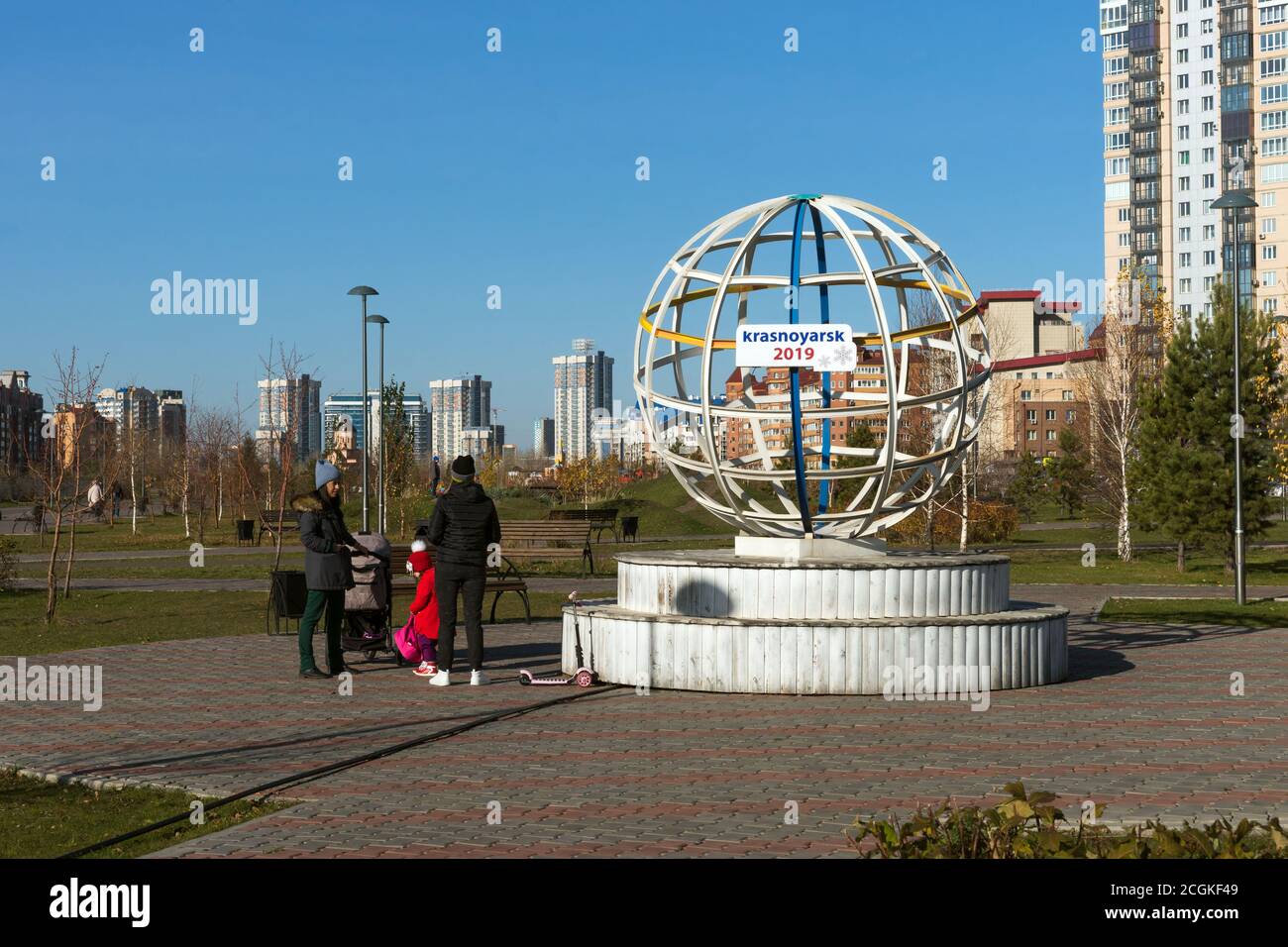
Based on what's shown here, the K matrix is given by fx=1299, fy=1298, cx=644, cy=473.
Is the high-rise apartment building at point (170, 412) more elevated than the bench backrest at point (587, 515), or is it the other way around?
the high-rise apartment building at point (170, 412)

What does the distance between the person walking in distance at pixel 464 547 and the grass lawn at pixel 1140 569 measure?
15.4m

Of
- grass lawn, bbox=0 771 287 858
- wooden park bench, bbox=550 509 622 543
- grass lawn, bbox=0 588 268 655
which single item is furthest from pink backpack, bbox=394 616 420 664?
wooden park bench, bbox=550 509 622 543

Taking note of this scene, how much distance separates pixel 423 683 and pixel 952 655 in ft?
15.6

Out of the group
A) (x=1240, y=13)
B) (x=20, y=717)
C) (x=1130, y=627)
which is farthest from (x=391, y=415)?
(x=1240, y=13)

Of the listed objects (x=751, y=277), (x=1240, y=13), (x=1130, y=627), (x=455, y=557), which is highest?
(x=1240, y=13)

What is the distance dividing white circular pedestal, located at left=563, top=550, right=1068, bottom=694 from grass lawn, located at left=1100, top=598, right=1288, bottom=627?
6235 millimetres

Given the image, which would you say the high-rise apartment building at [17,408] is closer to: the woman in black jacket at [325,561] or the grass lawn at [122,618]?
the grass lawn at [122,618]

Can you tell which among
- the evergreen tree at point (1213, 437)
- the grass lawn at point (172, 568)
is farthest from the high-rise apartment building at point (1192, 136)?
the grass lawn at point (172, 568)

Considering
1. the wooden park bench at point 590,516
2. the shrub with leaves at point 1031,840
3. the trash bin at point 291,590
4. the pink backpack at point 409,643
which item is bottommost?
the pink backpack at point 409,643

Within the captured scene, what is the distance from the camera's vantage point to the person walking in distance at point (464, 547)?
11.4m

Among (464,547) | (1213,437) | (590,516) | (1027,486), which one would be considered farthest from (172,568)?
(1027,486)

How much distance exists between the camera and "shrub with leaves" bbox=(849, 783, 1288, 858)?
16.3 ft
